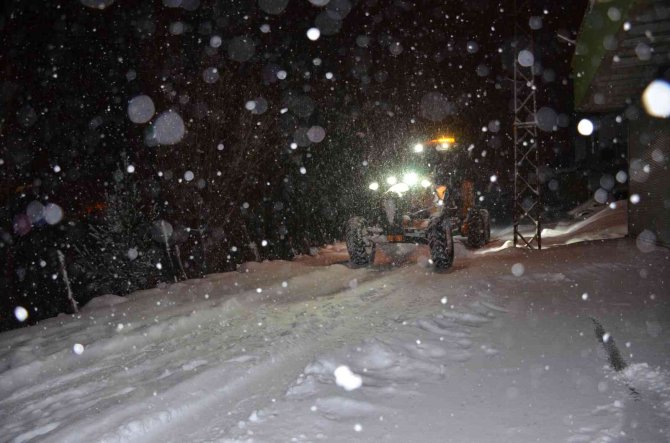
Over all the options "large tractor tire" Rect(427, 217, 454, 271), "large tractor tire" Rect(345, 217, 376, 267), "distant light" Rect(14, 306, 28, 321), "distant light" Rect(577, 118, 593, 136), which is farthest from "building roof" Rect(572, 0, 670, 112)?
"distant light" Rect(577, 118, 593, 136)

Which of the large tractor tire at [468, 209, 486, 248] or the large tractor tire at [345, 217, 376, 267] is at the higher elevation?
the large tractor tire at [345, 217, 376, 267]

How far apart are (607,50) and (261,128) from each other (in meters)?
8.76

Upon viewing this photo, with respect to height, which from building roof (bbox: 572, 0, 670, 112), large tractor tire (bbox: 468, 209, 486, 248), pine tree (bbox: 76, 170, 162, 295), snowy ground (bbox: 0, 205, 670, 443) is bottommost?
large tractor tire (bbox: 468, 209, 486, 248)

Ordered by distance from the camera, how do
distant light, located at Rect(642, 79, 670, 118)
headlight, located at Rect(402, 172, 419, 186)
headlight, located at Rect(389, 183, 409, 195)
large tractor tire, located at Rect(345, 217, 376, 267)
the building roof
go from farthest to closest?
headlight, located at Rect(402, 172, 419, 186), headlight, located at Rect(389, 183, 409, 195), large tractor tire, located at Rect(345, 217, 376, 267), distant light, located at Rect(642, 79, 670, 118), the building roof

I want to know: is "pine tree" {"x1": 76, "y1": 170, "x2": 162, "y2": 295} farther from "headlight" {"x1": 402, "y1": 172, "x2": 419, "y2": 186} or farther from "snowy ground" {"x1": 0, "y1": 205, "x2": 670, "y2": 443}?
"headlight" {"x1": 402, "y1": 172, "x2": 419, "y2": 186}

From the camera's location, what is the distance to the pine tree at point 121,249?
1143cm

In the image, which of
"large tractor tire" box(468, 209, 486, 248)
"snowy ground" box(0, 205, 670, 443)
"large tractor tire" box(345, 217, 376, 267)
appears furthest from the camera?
"large tractor tire" box(468, 209, 486, 248)

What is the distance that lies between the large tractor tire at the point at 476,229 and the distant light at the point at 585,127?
21.7 m

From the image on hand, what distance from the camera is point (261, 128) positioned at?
543 inches

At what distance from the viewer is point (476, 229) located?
1472cm

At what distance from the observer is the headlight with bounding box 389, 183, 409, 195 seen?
12.1 m

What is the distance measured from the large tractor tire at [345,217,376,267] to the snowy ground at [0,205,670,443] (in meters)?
2.48

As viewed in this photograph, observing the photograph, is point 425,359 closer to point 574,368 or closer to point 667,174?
point 574,368

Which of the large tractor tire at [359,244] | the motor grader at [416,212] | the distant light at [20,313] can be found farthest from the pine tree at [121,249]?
the motor grader at [416,212]
